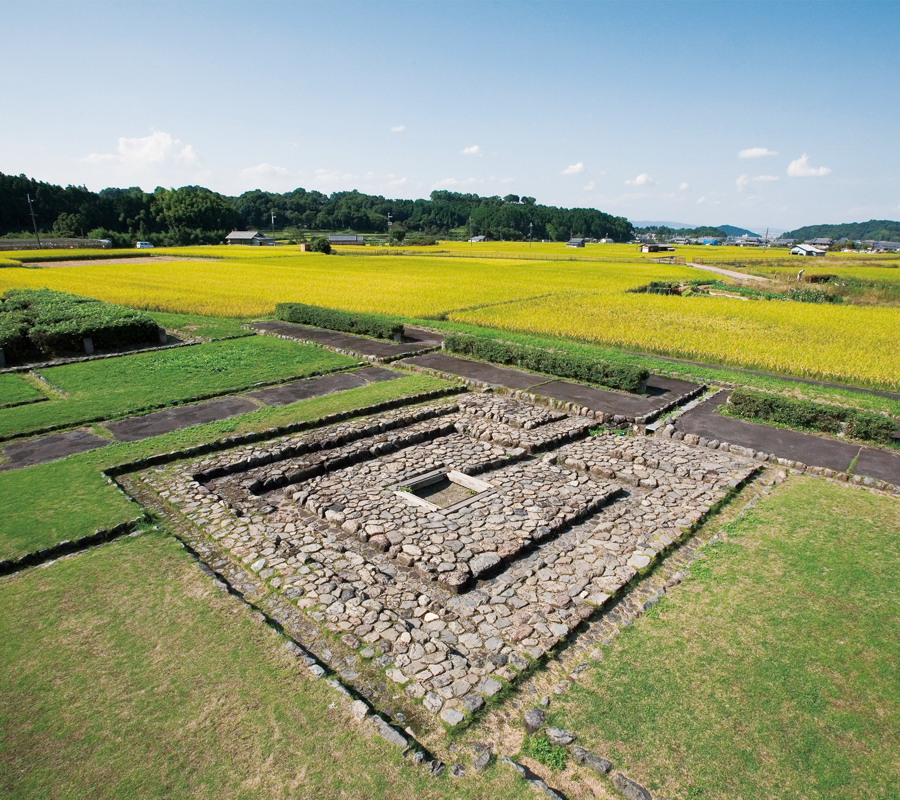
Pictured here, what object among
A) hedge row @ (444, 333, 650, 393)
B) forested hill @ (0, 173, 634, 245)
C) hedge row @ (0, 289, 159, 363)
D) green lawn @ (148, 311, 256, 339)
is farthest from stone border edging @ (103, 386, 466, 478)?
forested hill @ (0, 173, 634, 245)

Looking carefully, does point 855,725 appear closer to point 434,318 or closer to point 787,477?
point 787,477

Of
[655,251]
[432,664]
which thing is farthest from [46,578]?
[655,251]

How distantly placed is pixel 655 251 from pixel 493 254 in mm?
33406

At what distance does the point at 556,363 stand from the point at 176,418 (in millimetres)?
12075

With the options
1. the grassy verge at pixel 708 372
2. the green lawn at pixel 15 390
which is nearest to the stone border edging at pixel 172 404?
the green lawn at pixel 15 390

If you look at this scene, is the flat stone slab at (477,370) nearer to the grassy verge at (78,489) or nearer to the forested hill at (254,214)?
the grassy verge at (78,489)

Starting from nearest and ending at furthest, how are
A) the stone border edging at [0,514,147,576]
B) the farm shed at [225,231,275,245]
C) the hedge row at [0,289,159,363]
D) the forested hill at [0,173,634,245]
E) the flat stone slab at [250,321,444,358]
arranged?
the stone border edging at [0,514,147,576]
the hedge row at [0,289,159,363]
the flat stone slab at [250,321,444,358]
the forested hill at [0,173,634,245]
the farm shed at [225,231,275,245]

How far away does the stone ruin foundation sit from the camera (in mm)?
7031

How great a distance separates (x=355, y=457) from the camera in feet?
42.5

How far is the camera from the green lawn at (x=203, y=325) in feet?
85.1

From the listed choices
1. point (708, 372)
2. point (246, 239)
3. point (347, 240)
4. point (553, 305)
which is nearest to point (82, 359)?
point (708, 372)

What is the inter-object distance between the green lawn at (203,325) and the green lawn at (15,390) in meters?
7.90

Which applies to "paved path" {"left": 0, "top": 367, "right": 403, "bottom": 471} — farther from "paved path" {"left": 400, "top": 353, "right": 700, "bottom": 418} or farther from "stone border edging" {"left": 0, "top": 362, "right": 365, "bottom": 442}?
"paved path" {"left": 400, "top": 353, "right": 700, "bottom": 418}

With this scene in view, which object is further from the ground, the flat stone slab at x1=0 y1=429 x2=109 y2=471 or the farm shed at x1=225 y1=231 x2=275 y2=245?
the farm shed at x1=225 y1=231 x2=275 y2=245
